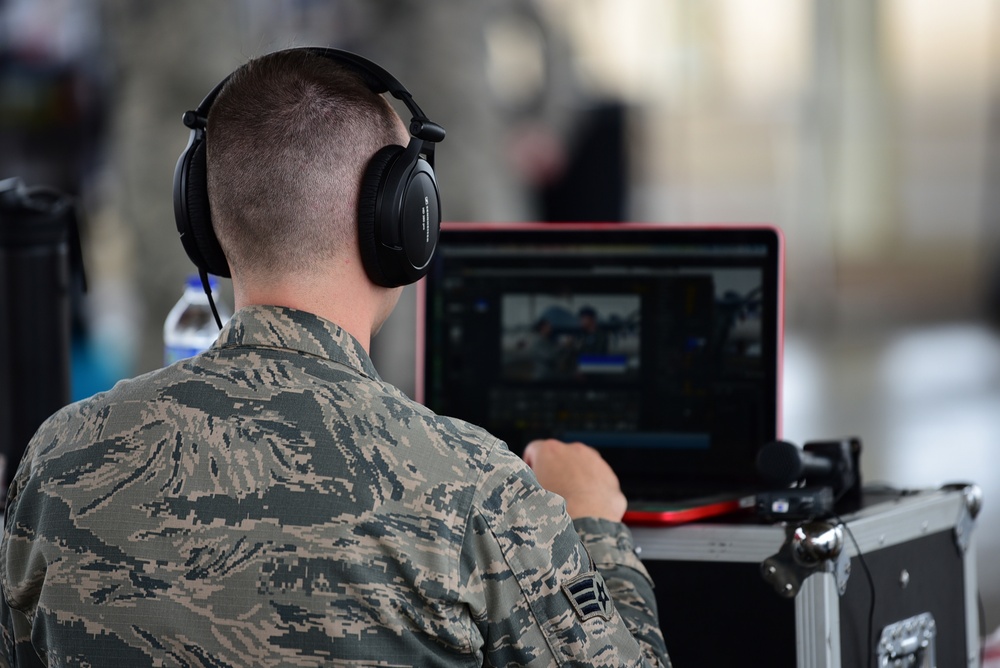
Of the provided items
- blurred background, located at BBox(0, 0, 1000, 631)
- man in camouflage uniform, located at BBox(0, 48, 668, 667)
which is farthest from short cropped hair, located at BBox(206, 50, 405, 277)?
blurred background, located at BBox(0, 0, 1000, 631)

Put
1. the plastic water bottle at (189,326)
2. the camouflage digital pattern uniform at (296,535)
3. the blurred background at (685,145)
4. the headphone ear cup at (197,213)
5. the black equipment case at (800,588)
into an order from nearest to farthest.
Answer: the camouflage digital pattern uniform at (296,535) → the headphone ear cup at (197,213) → the black equipment case at (800,588) → the plastic water bottle at (189,326) → the blurred background at (685,145)

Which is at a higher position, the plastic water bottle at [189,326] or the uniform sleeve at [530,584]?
the plastic water bottle at [189,326]

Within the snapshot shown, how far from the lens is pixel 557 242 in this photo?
142 cm

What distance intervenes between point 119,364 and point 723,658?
4193 millimetres

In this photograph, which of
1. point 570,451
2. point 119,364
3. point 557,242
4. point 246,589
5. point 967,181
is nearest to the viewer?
point 246,589

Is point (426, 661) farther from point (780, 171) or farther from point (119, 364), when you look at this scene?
point (780, 171)

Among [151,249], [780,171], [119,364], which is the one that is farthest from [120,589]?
[780,171]

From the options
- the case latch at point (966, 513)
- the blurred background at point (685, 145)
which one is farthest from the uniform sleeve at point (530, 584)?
the case latch at point (966, 513)

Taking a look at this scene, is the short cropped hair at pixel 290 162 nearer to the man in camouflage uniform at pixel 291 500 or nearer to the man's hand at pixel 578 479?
the man in camouflage uniform at pixel 291 500

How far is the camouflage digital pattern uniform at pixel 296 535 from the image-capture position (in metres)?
0.84

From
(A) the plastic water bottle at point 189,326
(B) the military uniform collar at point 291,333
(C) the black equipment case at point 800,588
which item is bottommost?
(C) the black equipment case at point 800,588

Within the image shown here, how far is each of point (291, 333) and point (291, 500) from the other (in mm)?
139

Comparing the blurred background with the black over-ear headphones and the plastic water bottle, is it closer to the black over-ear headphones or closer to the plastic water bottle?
the black over-ear headphones

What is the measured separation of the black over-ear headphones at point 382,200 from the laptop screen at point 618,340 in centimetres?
39
